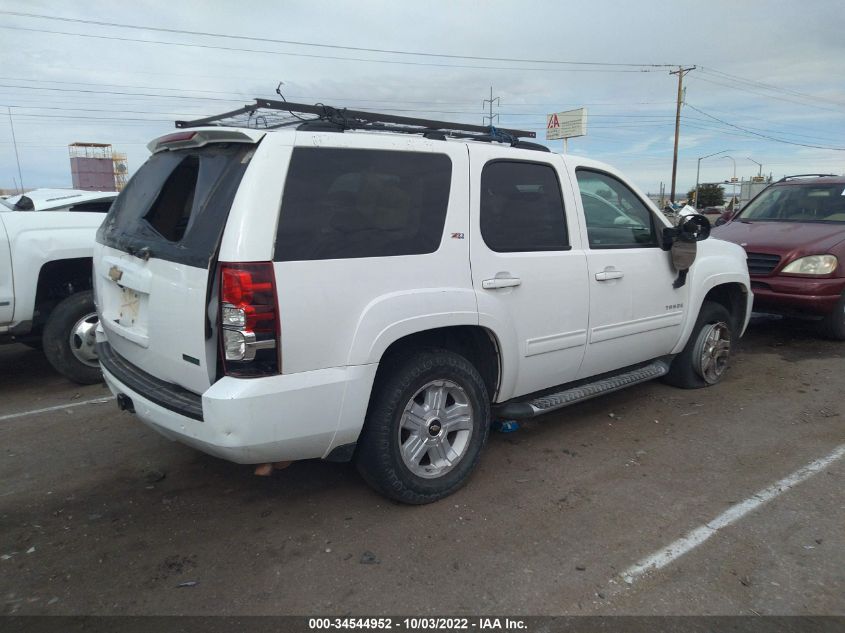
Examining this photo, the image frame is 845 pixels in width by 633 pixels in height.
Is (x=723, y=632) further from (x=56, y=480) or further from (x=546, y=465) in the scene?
→ (x=56, y=480)

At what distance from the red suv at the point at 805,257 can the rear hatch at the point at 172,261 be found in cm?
617

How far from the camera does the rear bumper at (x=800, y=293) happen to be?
6.52 metres

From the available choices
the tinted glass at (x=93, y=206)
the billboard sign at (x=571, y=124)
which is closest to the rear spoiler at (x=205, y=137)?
the tinted glass at (x=93, y=206)

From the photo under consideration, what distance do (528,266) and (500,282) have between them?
262mm

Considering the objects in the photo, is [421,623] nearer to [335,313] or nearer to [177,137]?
[335,313]

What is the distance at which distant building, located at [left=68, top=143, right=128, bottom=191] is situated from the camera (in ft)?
122

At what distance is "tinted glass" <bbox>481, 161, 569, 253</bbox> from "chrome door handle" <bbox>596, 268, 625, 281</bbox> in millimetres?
334

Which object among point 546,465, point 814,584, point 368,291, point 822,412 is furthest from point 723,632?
point 822,412

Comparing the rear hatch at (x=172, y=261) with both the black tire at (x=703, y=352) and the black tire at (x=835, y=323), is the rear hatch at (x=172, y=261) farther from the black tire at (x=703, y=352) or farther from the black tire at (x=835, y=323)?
the black tire at (x=835, y=323)

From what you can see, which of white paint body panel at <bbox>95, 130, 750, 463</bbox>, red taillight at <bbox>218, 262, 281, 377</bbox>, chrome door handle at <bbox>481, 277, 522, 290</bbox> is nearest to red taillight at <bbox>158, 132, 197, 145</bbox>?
white paint body panel at <bbox>95, 130, 750, 463</bbox>

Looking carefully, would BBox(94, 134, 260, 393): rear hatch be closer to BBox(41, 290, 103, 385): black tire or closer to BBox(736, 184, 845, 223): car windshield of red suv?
BBox(41, 290, 103, 385): black tire

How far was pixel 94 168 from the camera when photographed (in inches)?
1512

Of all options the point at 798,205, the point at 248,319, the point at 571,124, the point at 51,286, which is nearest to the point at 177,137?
the point at 248,319

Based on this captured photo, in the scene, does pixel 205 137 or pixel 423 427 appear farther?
pixel 423 427
